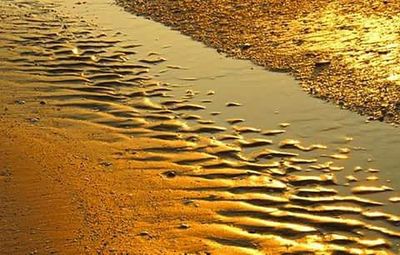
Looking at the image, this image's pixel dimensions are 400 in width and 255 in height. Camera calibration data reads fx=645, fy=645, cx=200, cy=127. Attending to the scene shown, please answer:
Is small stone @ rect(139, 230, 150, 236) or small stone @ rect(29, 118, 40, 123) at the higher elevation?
small stone @ rect(139, 230, 150, 236)

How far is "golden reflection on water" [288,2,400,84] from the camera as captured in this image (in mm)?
10102

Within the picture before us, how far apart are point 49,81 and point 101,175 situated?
11.7 ft

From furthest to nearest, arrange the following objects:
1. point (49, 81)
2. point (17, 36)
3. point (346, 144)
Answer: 1. point (17, 36)
2. point (49, 81)
3. point (346, 144)

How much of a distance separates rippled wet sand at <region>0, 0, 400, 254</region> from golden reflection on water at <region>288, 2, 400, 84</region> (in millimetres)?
2441

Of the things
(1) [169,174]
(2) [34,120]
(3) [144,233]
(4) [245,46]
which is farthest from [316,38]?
(3) [144,233]

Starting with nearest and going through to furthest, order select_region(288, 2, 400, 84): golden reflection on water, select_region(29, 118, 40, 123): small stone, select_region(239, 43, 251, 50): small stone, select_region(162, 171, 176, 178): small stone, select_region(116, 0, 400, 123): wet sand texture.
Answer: select_region(162, 171, 176, 178): small stone → select_region(29, 118, 40, 123): small stone → select_region(116, 0, 400, 123): wet sand texture → select_region(288, 2, 400, 84): golden reflection on water → select_region(239, 43, 251, 50): small stone

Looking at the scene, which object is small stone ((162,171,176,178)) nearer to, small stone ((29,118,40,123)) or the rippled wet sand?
the rippled wet sand

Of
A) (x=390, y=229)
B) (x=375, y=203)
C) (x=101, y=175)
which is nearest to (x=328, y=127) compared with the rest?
(x=375, y=203)

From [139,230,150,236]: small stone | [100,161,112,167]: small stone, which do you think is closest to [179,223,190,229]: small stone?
[139,230,150,236]: small stone

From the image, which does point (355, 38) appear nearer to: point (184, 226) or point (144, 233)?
point (184, 226)

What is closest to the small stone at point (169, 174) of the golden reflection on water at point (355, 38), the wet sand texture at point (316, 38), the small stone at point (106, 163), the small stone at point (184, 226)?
the small stone at point (106, 163)

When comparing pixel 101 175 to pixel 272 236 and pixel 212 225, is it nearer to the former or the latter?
pixel 212 225

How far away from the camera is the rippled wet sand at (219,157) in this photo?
5926 millimetres

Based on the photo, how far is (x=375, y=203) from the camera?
639 centimetres
